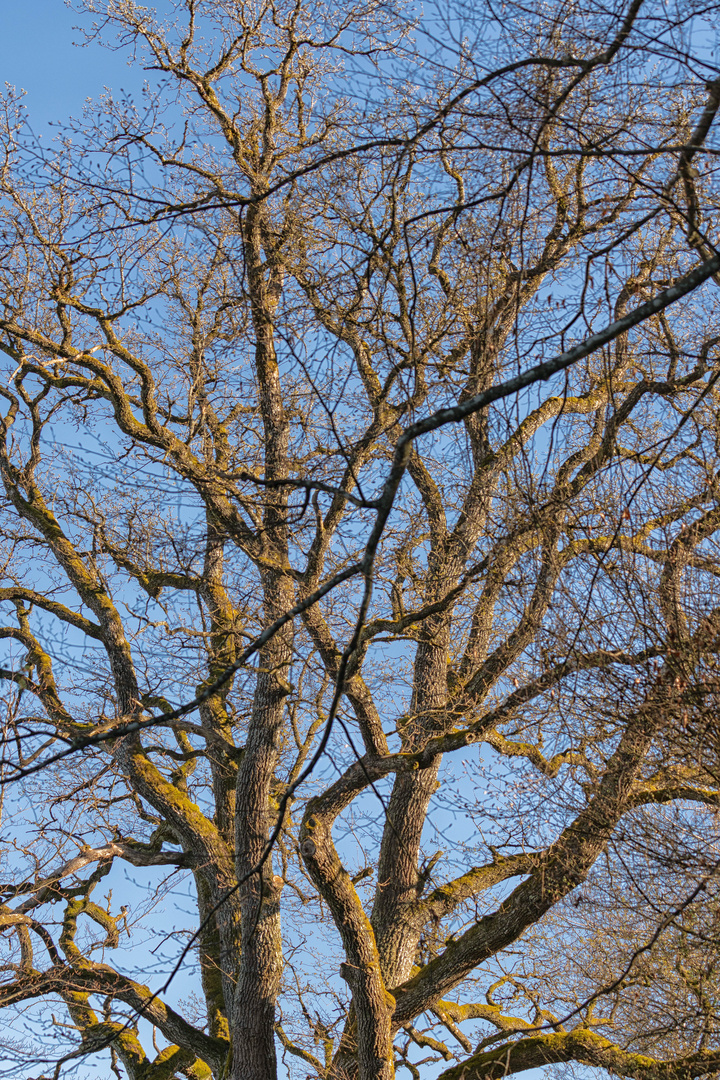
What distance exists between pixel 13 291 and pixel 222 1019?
6142mm

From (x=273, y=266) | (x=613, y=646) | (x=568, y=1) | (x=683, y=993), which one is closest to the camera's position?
(x=568, y=1)

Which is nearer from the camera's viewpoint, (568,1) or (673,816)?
(568,1)

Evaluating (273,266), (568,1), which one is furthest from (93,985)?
(568,1)

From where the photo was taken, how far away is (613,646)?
3.49 meters

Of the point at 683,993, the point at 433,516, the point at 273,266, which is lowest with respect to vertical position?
the point at 683,993

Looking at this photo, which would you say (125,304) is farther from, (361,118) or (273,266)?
(361,118)

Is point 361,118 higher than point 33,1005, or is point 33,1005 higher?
point 361,118

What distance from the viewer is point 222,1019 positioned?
264 inches

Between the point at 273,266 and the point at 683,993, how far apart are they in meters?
5.18

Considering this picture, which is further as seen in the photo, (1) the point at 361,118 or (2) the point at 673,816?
(2) the point at 673,816

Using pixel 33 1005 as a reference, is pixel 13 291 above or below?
above

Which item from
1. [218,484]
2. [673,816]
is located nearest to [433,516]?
[218,484]

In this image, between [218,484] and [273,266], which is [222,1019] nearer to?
[218,484]

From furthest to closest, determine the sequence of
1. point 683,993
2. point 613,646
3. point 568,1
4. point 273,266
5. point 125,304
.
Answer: point 125,304 → point 273,266 → point 683,993 → point 613,646 → point 568,1
